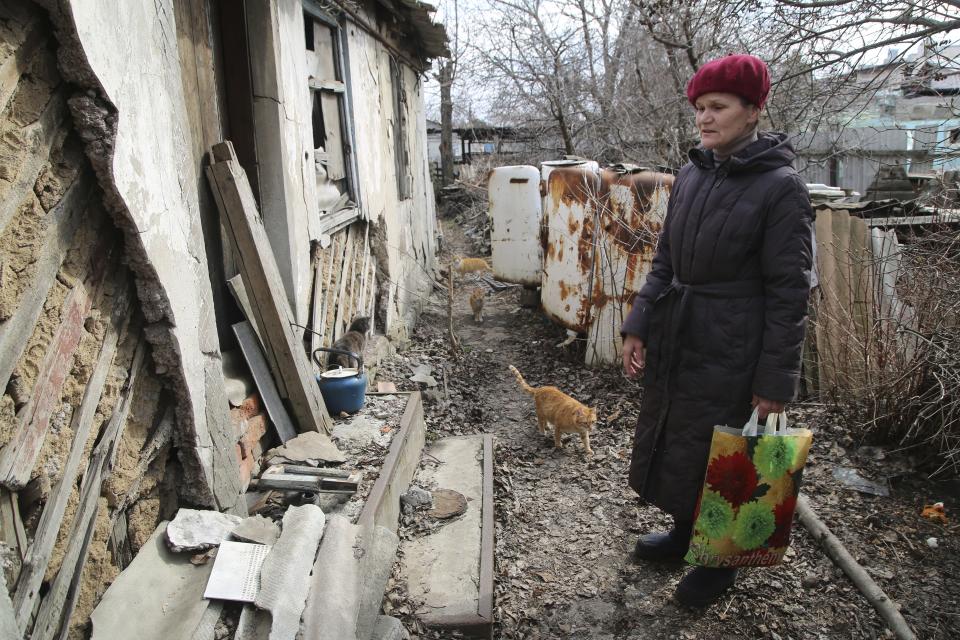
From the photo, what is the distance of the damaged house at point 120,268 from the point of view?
67.0 inches

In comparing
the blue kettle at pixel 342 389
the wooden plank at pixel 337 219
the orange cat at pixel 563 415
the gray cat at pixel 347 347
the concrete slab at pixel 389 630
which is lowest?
the concrete slab at pixel 389 630

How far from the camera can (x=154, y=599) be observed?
2.03 meters

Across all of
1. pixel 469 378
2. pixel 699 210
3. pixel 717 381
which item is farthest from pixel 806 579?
pixel 469 378

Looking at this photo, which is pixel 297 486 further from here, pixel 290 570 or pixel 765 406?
pixel 765 406

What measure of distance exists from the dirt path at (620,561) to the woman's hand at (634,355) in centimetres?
106

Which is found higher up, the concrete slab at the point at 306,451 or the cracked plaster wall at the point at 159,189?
the cracked plaster wall at the point at 159,189

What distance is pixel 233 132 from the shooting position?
3.59 metres

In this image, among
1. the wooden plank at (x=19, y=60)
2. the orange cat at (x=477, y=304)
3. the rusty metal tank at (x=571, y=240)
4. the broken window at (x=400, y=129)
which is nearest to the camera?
the wooden plank at (x=19, y=60)

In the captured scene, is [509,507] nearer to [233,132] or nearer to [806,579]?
[806,579]

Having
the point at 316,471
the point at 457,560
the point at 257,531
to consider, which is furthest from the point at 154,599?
the point at 457,560

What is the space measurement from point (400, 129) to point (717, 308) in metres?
6.37

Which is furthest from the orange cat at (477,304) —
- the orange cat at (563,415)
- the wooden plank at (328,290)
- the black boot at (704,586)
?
the black boot at (704,586)

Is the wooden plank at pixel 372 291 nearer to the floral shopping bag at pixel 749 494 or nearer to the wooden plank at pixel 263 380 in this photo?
the wooden plank at pixel 263 380

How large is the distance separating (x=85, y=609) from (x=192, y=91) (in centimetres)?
234
